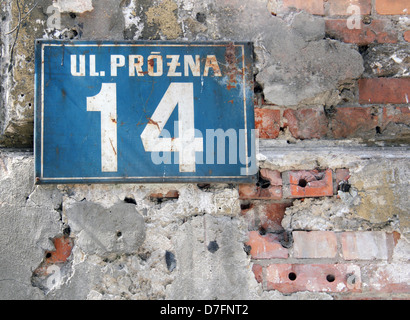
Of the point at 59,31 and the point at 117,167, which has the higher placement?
the point at 59,31

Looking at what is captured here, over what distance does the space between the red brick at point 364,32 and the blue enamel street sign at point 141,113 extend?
372mm

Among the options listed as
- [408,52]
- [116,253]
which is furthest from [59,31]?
[408,52]

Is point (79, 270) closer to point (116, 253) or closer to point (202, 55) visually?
point (116, 253)

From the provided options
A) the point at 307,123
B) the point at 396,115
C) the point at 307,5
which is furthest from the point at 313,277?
the point at 307,5

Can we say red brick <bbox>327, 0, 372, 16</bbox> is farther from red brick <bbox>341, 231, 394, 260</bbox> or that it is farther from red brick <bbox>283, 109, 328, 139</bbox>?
red brick <bbox>341, 231, 394, 260</bbox>

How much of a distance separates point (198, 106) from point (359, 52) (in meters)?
0.67

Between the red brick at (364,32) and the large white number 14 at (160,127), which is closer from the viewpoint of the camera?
the large white number 14 at (160,127)

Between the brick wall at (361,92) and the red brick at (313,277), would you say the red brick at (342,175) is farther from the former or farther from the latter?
the red brick at (313,277)

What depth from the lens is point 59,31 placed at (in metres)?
1.53

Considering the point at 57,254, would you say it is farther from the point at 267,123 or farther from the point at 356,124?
the point at 356,124

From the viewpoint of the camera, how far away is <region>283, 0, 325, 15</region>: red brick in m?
1.57

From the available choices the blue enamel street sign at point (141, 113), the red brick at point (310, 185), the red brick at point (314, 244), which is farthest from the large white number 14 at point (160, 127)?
the red brick at point (314, 244)

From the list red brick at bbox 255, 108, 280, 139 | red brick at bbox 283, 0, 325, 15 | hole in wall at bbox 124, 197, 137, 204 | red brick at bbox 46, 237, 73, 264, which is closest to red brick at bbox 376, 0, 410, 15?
red brick at bbox 283, 0, 325, 15

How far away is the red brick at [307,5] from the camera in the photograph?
157 cm
